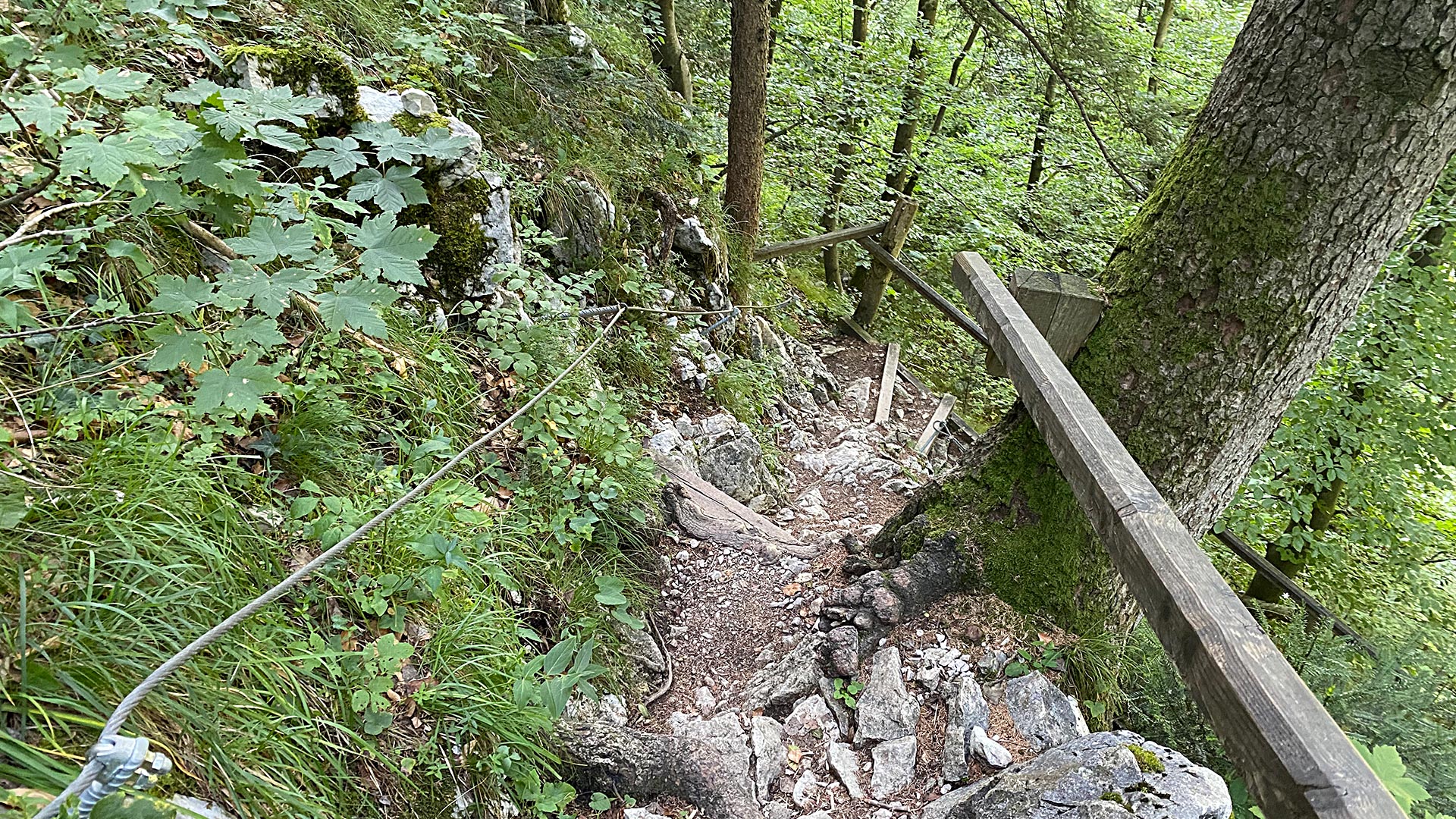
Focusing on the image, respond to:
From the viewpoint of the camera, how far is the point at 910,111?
10273 mm

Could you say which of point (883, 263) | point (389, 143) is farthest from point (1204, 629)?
point (883, 263)

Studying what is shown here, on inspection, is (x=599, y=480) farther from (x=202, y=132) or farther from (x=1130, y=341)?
(x=1130, y=341)

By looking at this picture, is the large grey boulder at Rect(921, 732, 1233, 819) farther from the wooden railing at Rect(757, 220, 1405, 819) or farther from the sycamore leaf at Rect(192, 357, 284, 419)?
the sycamore leaf at Rect(192, 357, 284, 419)

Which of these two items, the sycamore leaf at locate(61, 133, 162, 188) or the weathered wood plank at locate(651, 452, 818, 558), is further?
the weathered wood plank at locate(651, 452, 818, 558)

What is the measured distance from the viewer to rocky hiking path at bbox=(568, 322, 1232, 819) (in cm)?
189

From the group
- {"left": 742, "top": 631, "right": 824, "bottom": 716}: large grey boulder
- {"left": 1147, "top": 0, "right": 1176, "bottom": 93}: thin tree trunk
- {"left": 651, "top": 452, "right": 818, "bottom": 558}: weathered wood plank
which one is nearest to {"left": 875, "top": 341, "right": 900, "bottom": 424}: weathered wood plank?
{"left": 651, "top": 452, "right": 818, "bottom": 558}: weathered wood plank

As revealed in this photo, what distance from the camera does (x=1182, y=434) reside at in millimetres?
2383

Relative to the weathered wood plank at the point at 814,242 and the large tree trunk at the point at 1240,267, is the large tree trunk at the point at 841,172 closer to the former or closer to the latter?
the weathered wood plank at the point at 814,242

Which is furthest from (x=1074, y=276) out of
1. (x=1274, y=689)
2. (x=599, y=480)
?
(x=599, y=480)

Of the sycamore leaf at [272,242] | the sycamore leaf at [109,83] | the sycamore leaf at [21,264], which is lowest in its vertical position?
the sycamore leaf at [21,264]

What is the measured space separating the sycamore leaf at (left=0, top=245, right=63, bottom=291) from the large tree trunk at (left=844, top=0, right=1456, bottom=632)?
291cm

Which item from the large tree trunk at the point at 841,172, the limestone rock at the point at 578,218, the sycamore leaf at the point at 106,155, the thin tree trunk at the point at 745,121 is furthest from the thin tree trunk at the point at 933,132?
the sycamore leaf at the point at 106,155

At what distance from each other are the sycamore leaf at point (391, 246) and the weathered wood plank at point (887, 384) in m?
6.12

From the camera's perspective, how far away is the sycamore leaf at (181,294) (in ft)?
5.83
